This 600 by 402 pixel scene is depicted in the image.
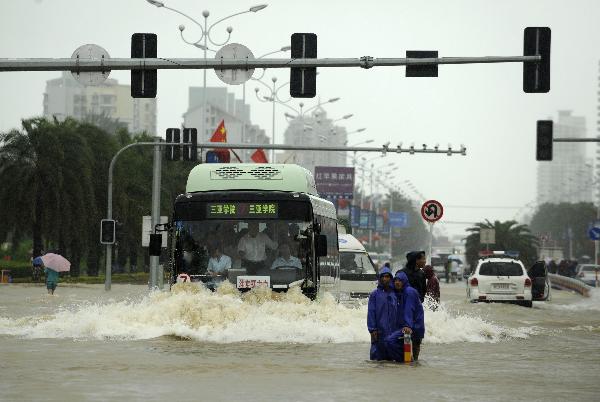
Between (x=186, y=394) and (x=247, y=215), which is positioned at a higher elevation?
(x=247, y=215)

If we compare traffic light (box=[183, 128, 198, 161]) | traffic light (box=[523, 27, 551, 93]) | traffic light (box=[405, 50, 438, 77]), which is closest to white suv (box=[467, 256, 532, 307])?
traffic light (box=[183, 128, 198, 161])

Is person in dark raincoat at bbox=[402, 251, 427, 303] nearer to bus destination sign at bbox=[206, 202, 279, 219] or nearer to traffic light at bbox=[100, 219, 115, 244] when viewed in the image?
bus destination sign at bbox=[206, 202, 279, 219]

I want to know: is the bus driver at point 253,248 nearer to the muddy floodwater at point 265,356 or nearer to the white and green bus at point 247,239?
the white and green bus at point 247,239

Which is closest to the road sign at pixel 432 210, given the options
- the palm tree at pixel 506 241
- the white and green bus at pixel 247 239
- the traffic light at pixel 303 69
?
the white and green bus at pixel 247 239

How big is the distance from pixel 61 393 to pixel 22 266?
190ft

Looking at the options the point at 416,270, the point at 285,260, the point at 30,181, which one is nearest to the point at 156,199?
the point at 30,181

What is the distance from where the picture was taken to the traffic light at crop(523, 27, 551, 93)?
2386cm

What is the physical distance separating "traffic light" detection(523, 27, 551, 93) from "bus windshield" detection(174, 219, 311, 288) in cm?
479

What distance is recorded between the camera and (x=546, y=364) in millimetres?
20375

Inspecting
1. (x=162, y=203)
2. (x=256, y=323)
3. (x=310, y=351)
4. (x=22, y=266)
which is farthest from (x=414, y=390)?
(x=162, y=203)

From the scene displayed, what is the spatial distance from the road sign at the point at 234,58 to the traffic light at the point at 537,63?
5.00 metres

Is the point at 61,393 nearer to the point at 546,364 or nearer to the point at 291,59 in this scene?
the point at 546,364

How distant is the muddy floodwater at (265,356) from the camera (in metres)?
15.5

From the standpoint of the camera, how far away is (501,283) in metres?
43.6
